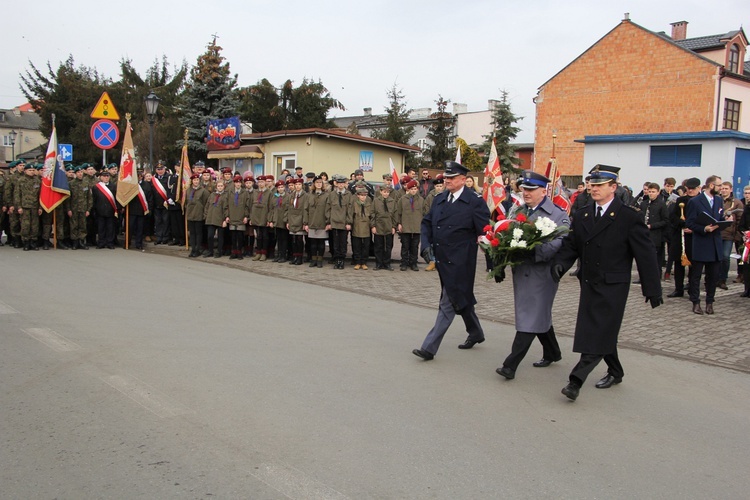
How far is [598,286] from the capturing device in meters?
5.64

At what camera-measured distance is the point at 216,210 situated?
1583 cm

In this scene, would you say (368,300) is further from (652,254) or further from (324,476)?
(324,476)

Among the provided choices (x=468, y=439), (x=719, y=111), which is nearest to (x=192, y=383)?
(x=468, y=439)

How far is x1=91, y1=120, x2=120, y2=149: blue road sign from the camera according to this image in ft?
55.3

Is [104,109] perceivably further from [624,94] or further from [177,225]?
[624,94]

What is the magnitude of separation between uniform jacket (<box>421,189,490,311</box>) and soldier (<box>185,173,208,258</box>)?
419 inches

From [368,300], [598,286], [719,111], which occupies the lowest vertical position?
[368,300]

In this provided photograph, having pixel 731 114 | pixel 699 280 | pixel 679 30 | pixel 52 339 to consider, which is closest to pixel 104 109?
pixel 52 339

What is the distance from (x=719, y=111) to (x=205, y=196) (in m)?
29.9

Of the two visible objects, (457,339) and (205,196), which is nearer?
(457,339)

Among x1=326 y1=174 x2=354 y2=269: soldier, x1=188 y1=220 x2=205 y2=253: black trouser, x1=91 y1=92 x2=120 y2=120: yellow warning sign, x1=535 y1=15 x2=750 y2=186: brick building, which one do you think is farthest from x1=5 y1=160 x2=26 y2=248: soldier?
x1=535 y1=15 x2=750 y2=186: brick building

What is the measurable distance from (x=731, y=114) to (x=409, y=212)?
28733 mm

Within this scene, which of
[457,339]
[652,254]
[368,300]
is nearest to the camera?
[652,254]

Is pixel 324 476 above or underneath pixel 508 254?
underneath
